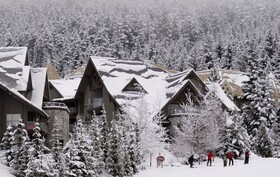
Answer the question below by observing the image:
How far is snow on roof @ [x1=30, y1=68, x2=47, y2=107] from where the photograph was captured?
42.1m

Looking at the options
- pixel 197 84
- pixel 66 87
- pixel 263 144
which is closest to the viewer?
pixel 263 144

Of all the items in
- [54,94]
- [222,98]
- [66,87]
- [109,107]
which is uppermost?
[66,87]

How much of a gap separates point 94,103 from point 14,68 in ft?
53.4

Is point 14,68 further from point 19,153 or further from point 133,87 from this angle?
point 133,87

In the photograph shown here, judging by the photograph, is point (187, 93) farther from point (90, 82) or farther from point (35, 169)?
point (35, 169)

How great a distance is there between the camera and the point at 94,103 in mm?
56969

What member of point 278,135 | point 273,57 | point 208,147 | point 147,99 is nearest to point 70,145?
point 208,147

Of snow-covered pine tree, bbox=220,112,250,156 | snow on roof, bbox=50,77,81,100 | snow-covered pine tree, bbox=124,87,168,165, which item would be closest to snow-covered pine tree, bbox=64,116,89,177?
snow-covered pine tree, bbox=124,87,168,165

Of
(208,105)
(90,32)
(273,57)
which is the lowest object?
(208,105)

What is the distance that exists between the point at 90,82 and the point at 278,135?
80.8 ft

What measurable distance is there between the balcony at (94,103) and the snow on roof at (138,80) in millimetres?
3237

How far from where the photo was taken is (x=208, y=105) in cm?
5150

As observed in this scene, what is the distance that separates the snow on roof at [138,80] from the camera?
5266 centimetres

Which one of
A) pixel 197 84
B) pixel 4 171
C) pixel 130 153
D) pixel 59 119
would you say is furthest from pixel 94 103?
pixel 4 171
